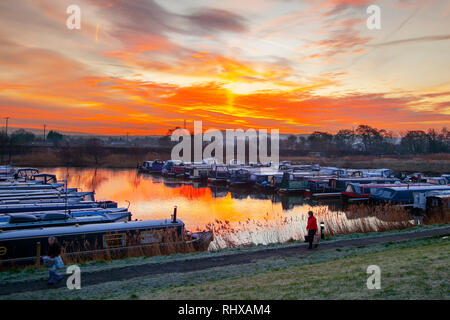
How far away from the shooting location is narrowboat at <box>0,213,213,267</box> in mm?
17016

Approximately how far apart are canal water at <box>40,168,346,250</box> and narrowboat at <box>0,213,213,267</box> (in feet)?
10.6

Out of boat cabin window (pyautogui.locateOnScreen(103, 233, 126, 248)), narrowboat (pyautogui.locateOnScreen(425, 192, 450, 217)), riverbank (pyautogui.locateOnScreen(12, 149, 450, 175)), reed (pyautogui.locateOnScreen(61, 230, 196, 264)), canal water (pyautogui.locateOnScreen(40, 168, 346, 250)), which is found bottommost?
canal water (pyautogui.locateOnScreen(40, 168, 346, 250))

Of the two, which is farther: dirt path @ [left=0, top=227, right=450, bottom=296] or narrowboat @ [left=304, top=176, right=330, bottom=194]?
narrowboat @ [left=304, top=176, right=330, bottom=194]

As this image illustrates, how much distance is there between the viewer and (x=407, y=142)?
165875mm

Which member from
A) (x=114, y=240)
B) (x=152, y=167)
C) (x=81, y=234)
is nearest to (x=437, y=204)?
(x=114, y=240)

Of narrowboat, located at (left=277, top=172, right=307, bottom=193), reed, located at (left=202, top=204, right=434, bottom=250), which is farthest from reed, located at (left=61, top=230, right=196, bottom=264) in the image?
narrowboat, located at (left=277, top=172, right=307, bottom=193)

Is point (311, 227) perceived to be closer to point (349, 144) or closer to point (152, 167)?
point (152, 167)

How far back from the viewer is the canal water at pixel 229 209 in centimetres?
2642

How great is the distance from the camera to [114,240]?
18.9 meters

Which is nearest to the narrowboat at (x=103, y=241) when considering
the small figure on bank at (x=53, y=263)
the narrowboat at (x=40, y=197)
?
the small figure on bank at (x=53, y=263)

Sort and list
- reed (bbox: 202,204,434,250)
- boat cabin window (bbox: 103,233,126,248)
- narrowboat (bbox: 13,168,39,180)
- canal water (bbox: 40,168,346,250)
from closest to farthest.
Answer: boat cabin window (bbox: 103,233,126,248), reed (bbox: 202,204,434,250), canal water (bbox: 40,168,346,250), narrowboat (bbox: 13,168,39,180)

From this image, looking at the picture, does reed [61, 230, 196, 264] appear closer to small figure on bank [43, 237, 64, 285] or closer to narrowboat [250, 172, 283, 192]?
small figure on bank [43, 237, 64, 285]

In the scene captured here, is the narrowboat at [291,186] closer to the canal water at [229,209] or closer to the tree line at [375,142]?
the canal water at [229,209]

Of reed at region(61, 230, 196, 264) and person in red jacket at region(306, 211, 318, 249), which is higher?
person in red jacket at region(306, 211, 318, 249)
